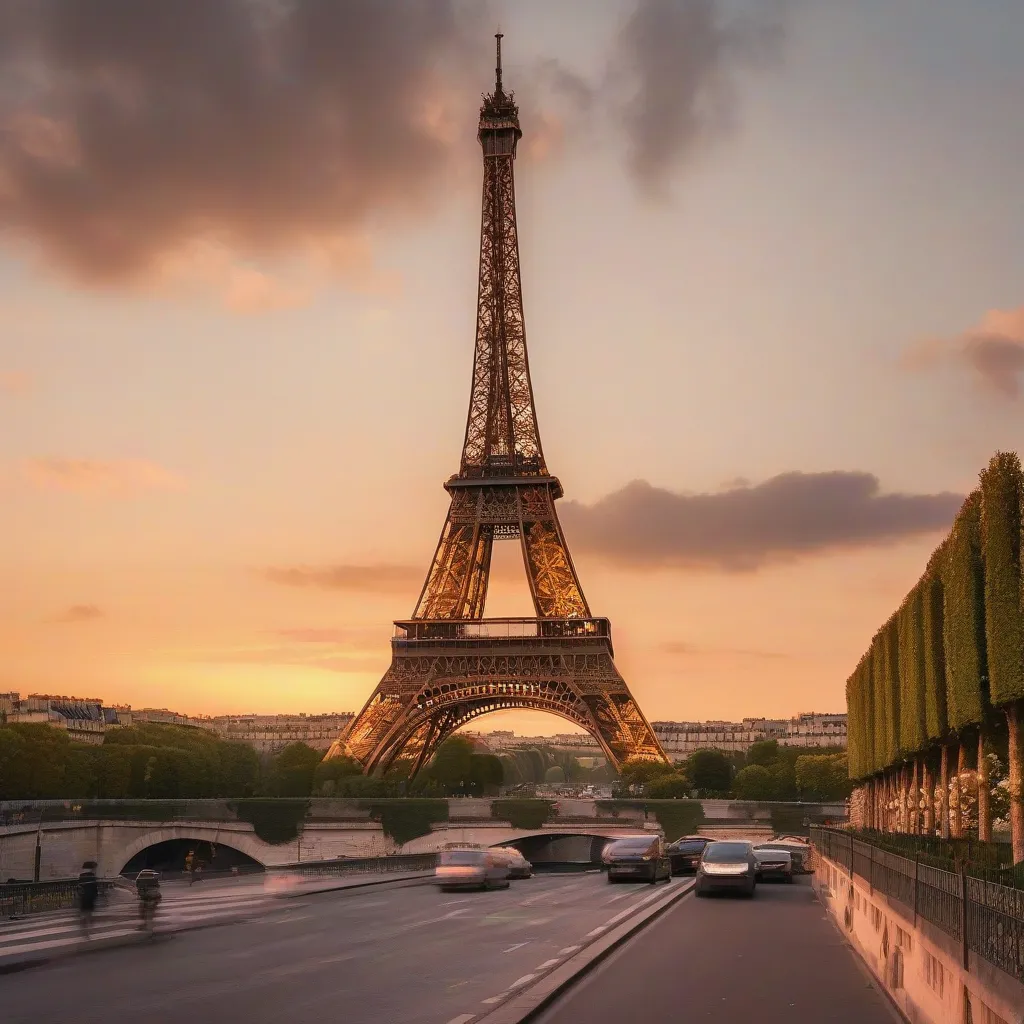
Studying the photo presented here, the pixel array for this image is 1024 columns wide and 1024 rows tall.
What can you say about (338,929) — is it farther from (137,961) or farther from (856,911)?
(856,911)

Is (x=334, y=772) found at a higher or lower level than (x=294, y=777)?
higher

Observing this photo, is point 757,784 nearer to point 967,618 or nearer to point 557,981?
point 967,618

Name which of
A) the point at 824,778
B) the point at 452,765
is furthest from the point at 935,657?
the point at 452,765

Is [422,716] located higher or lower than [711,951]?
higher

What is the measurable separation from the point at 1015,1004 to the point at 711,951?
12348 millimetres

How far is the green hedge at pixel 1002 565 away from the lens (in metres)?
24.9

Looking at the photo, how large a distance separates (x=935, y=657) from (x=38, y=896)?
24.4 meters

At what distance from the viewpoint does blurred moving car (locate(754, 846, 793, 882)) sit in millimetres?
43469

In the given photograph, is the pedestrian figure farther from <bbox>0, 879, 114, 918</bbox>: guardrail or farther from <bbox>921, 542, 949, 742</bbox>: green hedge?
<bbox>921, 542, 949, 742</bbox>: green hedge

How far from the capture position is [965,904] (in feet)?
37.3

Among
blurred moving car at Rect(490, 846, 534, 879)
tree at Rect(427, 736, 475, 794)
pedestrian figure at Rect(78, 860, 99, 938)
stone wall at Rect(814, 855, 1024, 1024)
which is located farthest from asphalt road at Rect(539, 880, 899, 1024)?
tree at Rect(427, 736, 475, 794)

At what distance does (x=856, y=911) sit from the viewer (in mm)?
22391

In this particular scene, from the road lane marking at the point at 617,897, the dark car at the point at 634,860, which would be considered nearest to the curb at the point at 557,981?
the road lane marking at the point at 617,897

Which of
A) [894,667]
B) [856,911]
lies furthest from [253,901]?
[894,667]
